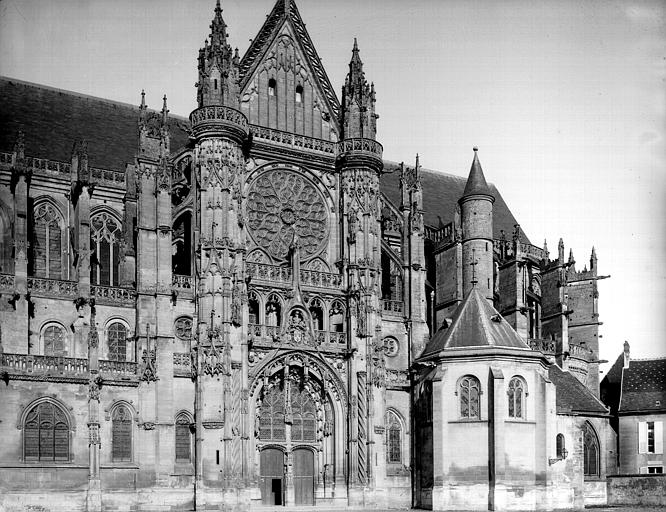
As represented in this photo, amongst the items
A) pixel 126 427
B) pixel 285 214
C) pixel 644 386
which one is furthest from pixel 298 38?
pixel 644 386

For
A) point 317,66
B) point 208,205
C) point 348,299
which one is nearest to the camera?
point 208,205

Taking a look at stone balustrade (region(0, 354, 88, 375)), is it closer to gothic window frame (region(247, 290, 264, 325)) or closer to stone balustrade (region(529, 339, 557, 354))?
gothic window frame (region(247, 290, 264, 325))

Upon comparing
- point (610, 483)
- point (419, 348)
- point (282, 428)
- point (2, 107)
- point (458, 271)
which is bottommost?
point (610, 483)

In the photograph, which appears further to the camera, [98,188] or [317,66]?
[317,66]

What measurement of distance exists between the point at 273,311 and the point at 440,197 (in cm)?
2092

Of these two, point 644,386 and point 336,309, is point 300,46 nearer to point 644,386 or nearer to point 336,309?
point 336,309

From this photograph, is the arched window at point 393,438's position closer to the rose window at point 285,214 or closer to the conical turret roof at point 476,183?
the rose window at point 285,214

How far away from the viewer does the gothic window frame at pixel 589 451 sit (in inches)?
2114

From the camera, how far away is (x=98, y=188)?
48.5 meters

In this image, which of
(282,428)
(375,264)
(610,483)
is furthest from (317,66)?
(610,483)

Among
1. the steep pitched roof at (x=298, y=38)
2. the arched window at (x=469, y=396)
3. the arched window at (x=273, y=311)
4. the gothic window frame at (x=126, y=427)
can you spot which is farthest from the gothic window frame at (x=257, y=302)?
the steep pitched roof at (x=298, y=38)

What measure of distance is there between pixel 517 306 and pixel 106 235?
74.5 feet

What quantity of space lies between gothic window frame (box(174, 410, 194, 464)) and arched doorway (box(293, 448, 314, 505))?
557cm

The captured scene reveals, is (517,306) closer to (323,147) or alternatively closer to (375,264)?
(375,264)
